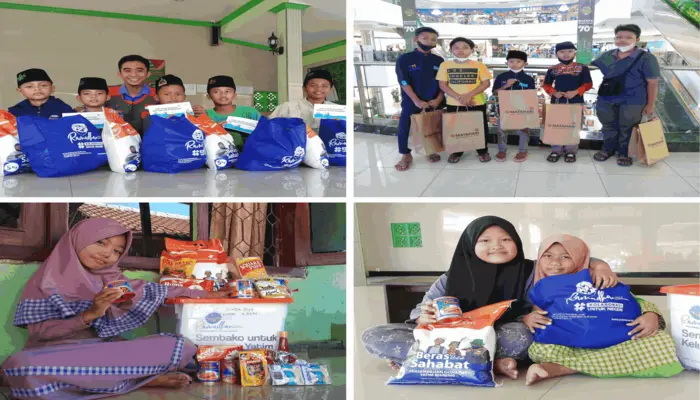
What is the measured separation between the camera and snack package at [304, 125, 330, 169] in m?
2.63

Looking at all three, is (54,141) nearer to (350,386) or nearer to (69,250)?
(69,250)

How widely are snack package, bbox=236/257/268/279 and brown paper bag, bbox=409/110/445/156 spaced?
A: 1.09 meters

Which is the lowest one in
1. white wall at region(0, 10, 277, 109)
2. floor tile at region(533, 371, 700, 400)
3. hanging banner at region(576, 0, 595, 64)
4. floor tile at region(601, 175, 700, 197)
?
floor tile at region(533, 371, 700, 400)

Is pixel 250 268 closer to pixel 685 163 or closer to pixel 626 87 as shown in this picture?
pixel 626 87

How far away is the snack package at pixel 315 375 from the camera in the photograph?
1900mm

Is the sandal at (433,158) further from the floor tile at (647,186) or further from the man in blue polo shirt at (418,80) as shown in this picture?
the floor tile at (647,186)

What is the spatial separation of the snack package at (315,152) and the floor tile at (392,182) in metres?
0.24

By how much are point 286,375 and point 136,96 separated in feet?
5.09

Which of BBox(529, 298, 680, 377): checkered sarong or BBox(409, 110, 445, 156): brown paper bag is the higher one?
BBox(409, 110, 445, 156): brown paper bag

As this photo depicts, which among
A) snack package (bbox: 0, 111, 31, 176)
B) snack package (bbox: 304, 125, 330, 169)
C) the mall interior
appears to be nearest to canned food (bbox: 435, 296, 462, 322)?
snack package (bbox: 304, 125, 330, 169)

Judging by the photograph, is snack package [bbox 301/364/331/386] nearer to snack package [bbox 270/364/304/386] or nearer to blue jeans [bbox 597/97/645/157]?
snack package [bbox 270/364/304/386]

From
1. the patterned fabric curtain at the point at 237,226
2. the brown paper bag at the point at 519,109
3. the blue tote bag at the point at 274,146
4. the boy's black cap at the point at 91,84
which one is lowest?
the patterned fabric curtain at the point at 237,226

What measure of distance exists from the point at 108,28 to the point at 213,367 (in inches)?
257

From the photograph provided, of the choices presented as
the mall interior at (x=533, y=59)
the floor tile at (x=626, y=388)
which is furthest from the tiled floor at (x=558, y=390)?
the mall interior at (x=533, y=59)
